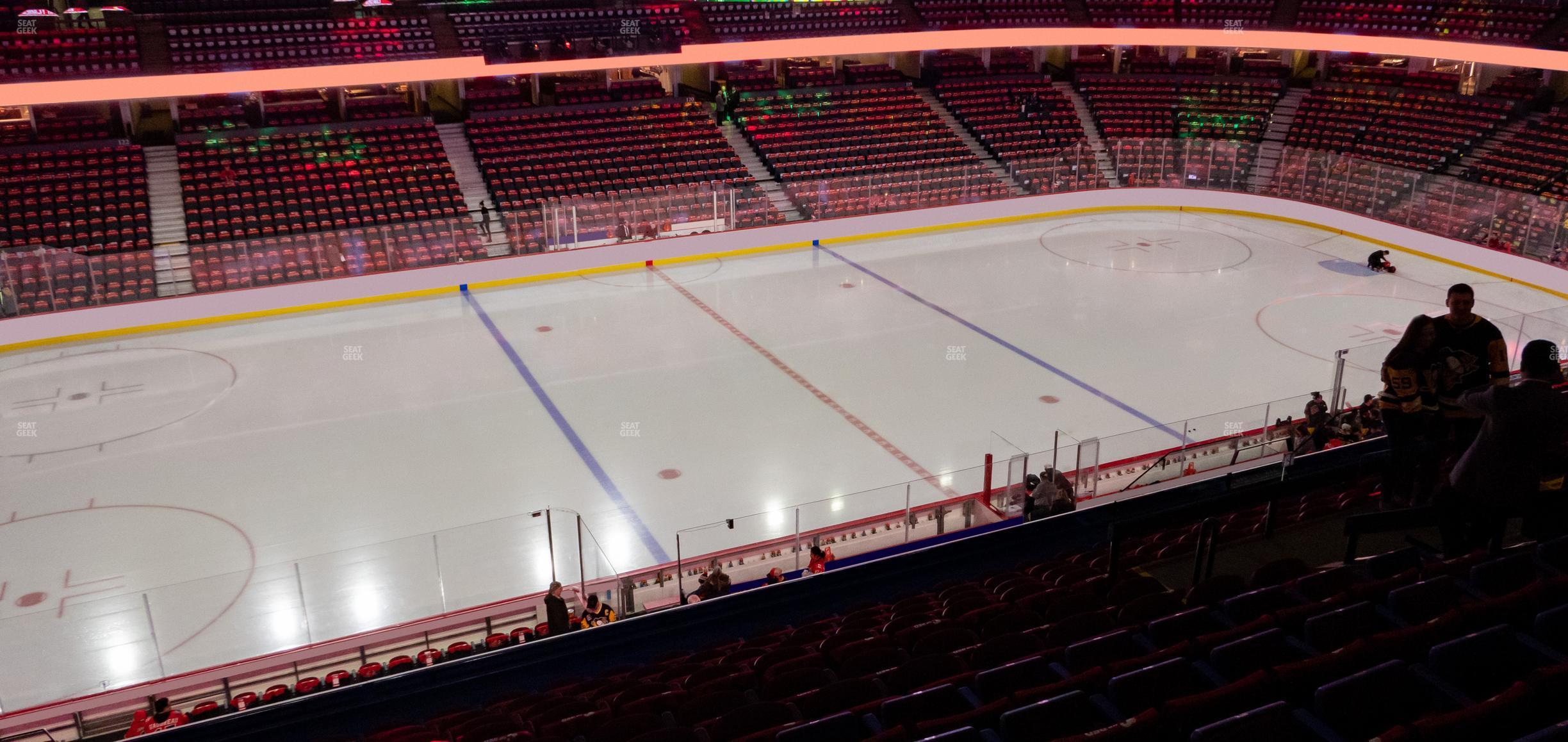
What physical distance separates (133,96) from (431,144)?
5.54 metres

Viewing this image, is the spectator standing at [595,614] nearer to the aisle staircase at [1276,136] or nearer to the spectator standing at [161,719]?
the spectator standing at [161,719]

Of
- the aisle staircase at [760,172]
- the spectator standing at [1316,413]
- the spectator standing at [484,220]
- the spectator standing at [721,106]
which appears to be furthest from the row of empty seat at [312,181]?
the spectator standing at [1316,413]

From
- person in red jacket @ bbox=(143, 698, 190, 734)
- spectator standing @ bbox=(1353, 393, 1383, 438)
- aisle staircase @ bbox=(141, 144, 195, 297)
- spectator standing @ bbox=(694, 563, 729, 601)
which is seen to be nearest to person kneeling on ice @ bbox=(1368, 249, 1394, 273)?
spectator standing @ bbox=(1353, 393, 1383, 438)

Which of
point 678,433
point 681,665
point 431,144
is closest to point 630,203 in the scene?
point 431,144

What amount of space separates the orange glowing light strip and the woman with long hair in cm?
2014

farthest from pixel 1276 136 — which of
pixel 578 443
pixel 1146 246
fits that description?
pixel 578 443

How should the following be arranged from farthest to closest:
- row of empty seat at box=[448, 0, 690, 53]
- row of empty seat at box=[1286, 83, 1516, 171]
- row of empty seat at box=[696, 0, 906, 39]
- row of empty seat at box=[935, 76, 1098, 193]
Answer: row of empty seat at box=[696, 0, 906, 39] < row of empty seat at box=[935, 76, 1098, 193] < row of empty seat at box=[448, 0, 690, 53] < row of empty seat at box=[1286, 83, 1516, 171]

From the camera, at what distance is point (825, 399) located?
14.1 meters

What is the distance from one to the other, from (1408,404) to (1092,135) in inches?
887

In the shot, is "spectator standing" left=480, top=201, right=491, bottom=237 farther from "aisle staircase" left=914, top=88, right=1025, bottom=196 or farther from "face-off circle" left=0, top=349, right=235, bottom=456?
"aisle staircase" left=914, top=88, right=1025, bottom=196

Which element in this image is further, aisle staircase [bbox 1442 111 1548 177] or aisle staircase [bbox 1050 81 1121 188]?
aisle staircase [bbox 1050 81 1121 188]

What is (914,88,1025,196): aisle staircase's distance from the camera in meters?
24.3

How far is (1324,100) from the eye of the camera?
26.7 m

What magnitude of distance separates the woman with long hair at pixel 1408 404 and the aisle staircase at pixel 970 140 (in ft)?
59.4
